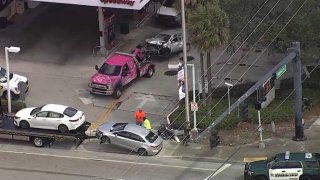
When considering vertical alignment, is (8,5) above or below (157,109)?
above

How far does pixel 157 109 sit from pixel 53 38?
13.9 metres

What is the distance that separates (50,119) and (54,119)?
0.21 metres

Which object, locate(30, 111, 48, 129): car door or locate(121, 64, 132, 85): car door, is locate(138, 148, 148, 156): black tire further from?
locate(121, 64, 132, 85): car door

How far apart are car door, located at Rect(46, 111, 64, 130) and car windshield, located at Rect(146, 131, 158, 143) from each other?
4482mm

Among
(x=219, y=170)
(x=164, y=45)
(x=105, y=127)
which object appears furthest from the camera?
(x=164, y=45)

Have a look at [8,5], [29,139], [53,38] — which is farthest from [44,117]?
[8,5]

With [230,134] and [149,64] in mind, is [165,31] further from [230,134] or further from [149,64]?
[230,134]

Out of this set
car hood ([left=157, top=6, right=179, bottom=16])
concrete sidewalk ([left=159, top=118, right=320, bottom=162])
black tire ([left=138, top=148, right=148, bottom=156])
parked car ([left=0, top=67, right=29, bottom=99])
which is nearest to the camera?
concrete sidewalk ([left=159, top=118, right=320, bottom=162])

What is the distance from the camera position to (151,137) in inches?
1460

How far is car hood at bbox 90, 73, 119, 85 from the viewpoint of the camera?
4378 cm

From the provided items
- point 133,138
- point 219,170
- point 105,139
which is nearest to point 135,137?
point 133,138

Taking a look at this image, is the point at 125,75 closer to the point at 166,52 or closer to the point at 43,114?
the point at 166,52

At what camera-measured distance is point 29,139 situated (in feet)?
125

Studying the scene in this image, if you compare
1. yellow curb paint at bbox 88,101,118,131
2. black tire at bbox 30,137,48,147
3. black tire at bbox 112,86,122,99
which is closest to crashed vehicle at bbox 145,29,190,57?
black tire at bbox 112,86,122,99
